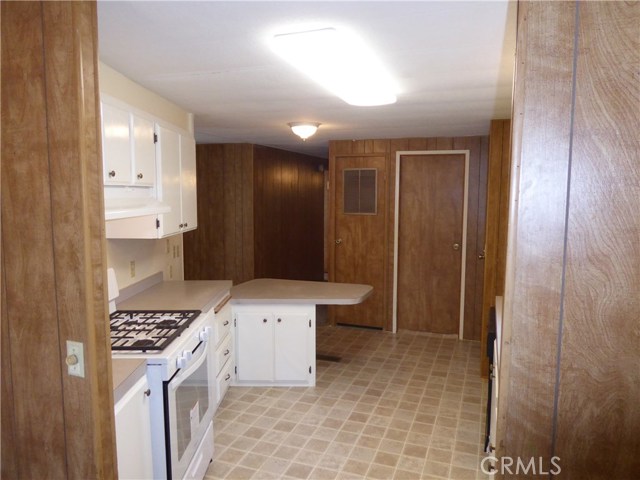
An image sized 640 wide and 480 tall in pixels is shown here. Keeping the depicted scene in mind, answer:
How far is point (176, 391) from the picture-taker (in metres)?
2.21

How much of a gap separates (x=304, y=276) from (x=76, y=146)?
6.37m

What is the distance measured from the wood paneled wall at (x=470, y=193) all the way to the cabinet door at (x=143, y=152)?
2.88 m

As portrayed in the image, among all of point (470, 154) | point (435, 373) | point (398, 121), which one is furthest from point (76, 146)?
point (470, 154)

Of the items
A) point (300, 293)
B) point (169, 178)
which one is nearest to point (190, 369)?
point (169, 178)

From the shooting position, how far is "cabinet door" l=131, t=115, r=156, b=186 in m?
2.61

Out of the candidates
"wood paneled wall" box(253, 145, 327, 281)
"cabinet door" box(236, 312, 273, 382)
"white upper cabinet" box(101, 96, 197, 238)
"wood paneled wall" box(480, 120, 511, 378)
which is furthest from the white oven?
"wood paneled wall" box(253, 145, 327, 281)

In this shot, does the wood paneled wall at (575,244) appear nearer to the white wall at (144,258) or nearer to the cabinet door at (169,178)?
the cabinet door at (169,178)

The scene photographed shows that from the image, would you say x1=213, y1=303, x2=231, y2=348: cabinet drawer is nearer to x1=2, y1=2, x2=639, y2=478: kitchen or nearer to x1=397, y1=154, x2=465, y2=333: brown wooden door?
x1=2, y1=2, x2=639, y2=478: kitchen

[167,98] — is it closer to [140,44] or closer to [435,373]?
[140,44]

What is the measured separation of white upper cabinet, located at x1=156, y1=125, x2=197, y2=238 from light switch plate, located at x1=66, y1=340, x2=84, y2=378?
1560 millimetres

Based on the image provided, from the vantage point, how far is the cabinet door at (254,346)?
12.3ft

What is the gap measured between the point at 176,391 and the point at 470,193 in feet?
12.5

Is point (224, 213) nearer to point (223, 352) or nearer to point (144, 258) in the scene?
point (144, 258)

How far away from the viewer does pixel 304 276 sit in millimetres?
7598
